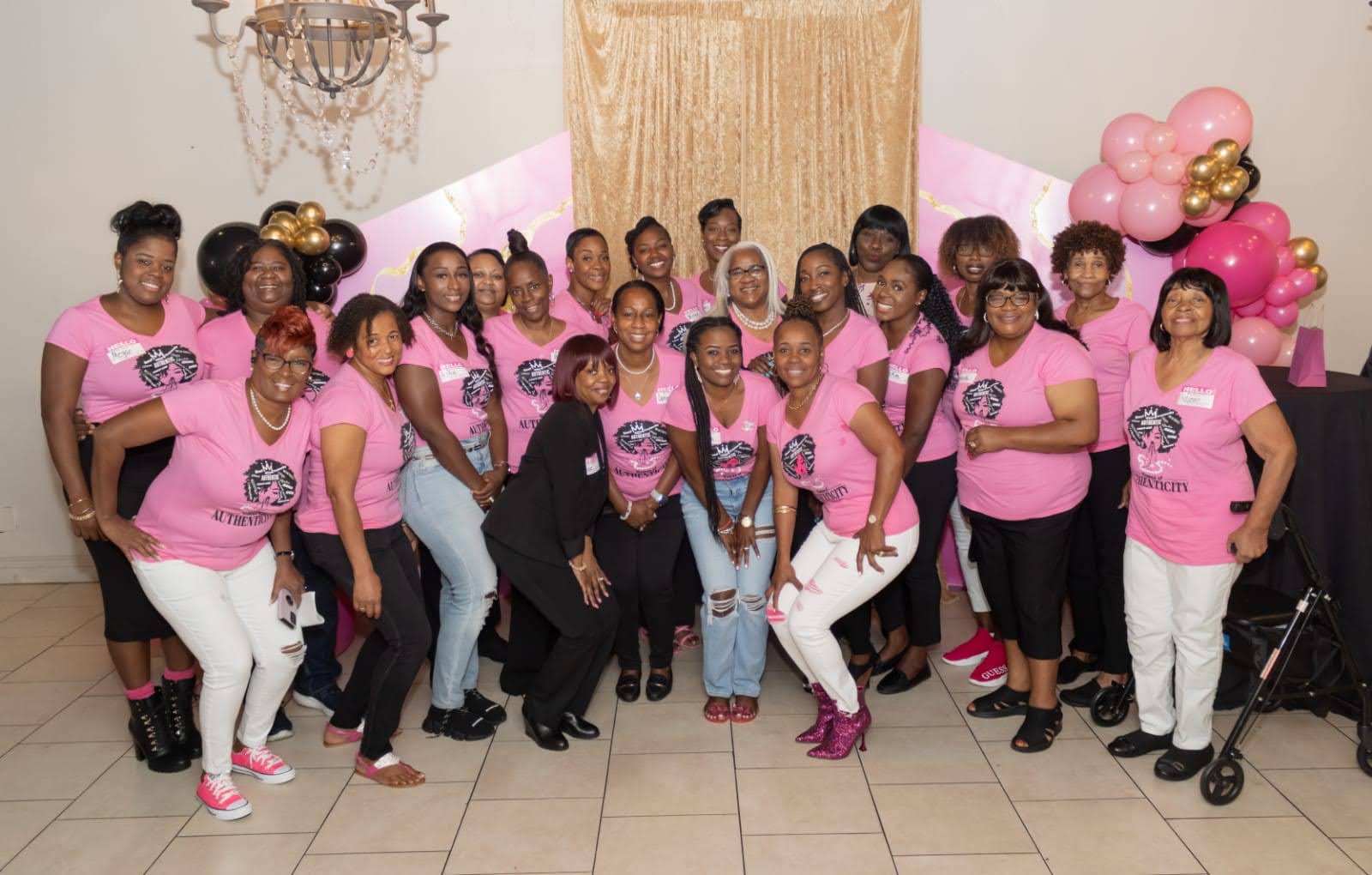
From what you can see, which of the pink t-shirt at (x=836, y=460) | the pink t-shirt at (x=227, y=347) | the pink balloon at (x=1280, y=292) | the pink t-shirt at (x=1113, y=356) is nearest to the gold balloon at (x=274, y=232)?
the pink t-shirt at (x=227, y=347)

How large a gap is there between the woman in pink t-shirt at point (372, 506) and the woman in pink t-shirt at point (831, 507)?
48.1 inches

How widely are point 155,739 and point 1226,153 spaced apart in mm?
4781

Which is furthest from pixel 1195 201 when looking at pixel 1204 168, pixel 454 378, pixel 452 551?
pixel 452 551

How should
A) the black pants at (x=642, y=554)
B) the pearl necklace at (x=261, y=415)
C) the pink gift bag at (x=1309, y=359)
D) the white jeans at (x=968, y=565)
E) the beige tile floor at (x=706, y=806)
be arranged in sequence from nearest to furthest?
the beige tile floor at (x=706, y=806) → the pearl necklace at (x=261, y=415) → the pink gift bag at (x=1309, y=359) → the black pants at (x=642, y=554) → the white jeans at (x=968, y=565)

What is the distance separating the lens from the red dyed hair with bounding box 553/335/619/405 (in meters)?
3.57

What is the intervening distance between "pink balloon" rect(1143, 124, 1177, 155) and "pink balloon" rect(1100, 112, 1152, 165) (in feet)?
0.11

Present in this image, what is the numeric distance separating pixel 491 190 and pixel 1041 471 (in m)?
3.23

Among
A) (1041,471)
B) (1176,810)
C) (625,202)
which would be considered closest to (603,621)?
(1041,471)

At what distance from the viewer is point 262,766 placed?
3.64 m

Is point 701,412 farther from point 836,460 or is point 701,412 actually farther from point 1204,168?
point 1204,168

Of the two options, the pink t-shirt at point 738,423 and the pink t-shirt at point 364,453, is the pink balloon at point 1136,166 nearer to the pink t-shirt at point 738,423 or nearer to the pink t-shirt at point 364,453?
the pink t-shirt at point 738,423

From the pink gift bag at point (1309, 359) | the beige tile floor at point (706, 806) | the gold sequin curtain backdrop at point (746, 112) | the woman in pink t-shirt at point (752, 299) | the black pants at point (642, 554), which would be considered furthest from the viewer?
the gold sequin curtain backdrop at point (746, 112)

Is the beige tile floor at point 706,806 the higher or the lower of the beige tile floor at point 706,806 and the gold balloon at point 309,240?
the lower

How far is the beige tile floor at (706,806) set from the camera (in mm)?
3148
